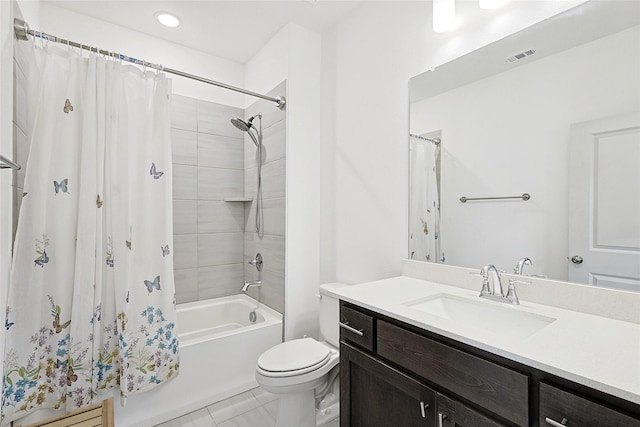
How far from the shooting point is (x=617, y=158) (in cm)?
105

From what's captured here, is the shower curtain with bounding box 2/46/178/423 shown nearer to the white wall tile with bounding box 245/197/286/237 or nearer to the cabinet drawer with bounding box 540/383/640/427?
the white wall tile with bounding box 245/197/286/237

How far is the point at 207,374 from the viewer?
197 cm

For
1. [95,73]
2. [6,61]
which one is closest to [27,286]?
[6,61]

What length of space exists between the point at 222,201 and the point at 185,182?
1.18ft

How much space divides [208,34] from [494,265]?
2589 mm

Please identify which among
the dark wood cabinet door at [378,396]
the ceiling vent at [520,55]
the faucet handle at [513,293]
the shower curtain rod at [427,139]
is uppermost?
the ceiling vent at [520,55]

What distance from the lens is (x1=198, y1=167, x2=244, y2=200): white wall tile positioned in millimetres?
2686

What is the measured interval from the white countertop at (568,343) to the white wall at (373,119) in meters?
0.73

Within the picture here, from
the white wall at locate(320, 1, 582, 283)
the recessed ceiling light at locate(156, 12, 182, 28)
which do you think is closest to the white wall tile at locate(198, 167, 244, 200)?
the white wall at locate(320, 1, 582, 283)

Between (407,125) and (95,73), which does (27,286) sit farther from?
(407,125)

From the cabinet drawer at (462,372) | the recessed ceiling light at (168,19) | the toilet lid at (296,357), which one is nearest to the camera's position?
the cabinet drawer at (462,372)

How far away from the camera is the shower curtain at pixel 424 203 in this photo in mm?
1618

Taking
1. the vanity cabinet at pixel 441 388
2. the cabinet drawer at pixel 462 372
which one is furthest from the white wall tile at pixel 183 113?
the cabinet drawer at pixel 462 372

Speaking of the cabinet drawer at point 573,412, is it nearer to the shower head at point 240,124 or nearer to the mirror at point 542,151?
the mirror at point 542,151
